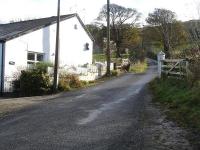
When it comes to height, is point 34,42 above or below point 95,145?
above

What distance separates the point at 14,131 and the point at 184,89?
862 cm

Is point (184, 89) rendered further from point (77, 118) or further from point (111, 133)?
point (111, 133)

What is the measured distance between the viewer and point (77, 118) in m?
12.8

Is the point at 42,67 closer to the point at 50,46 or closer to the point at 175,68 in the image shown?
the point at 50,46

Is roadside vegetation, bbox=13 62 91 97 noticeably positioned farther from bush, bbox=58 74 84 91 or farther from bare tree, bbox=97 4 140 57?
bare tree, bbox=97 4 140 57

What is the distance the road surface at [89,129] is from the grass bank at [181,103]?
51cm

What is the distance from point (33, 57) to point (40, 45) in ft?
3.75

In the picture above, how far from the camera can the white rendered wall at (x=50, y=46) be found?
86.4 ft

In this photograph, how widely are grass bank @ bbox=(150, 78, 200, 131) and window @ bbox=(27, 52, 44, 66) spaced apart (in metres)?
12.1

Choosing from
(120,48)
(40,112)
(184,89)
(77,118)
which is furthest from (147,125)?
(120,48)

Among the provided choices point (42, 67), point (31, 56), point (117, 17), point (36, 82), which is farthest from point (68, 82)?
point (117, 17)

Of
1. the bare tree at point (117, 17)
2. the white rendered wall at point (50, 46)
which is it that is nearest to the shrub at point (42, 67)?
→ the white rendered wall at point (50, 46)

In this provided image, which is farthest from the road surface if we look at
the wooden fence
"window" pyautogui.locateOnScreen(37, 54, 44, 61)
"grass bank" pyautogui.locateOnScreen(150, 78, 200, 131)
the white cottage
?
"window" pyautogui.locateOnScreen(37, 54, 44, 61)

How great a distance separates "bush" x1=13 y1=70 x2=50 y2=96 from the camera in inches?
952
